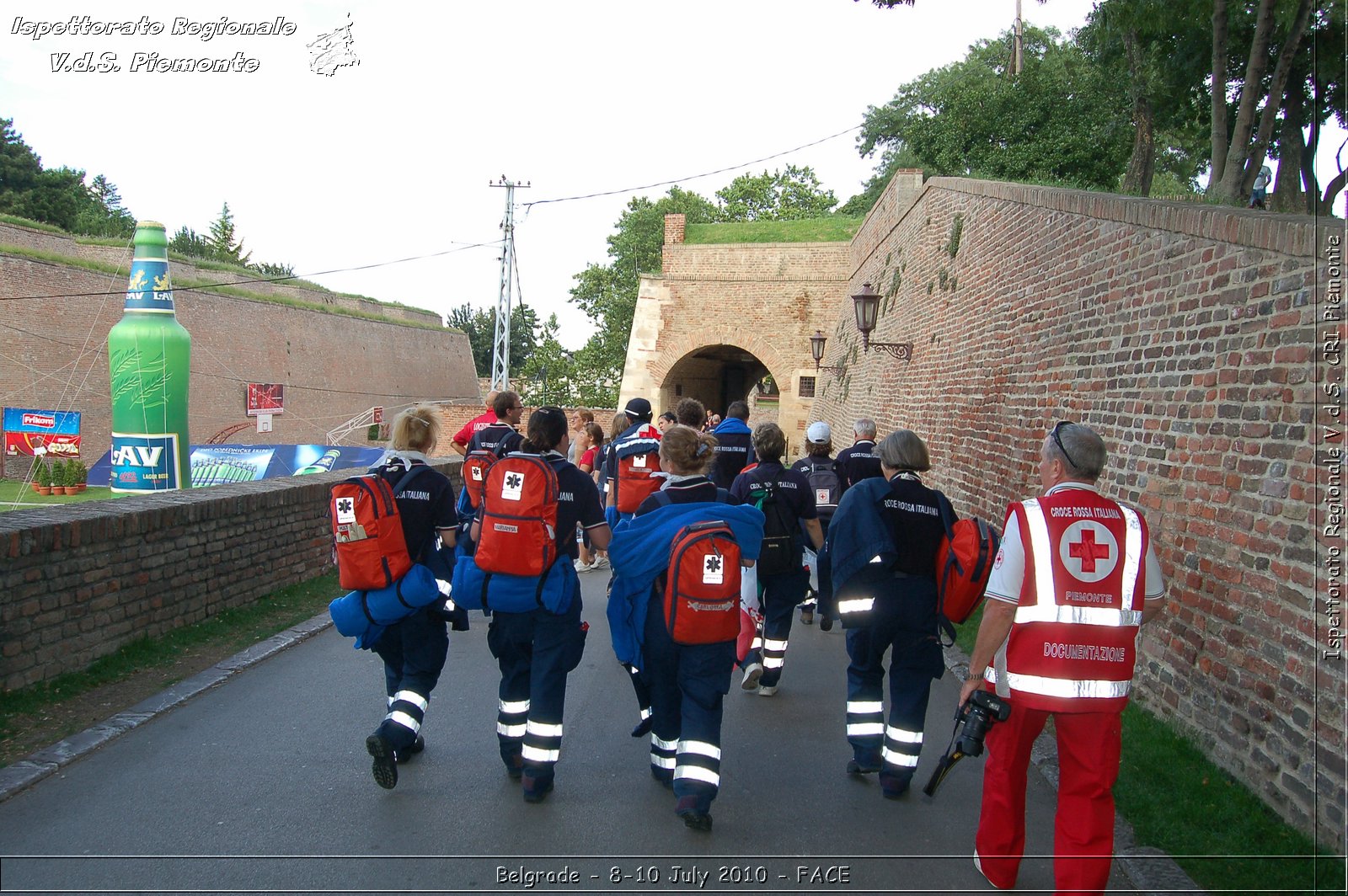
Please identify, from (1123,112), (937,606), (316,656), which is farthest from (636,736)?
(1123,112)

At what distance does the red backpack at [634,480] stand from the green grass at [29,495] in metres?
27.0

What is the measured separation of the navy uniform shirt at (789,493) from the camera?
617 cm

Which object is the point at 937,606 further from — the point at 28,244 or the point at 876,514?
the point at 28,244

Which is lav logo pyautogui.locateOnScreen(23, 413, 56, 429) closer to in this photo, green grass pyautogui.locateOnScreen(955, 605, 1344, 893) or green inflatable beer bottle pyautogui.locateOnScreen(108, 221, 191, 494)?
green inflatable beer bottle pyautogui.locateOnScreen(108, 221, 191, 494)

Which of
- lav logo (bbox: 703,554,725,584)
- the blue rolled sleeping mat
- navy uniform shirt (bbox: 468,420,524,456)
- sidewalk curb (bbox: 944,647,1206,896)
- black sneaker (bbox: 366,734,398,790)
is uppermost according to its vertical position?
navy uniform shirt (bbox: 468,420,524,456)

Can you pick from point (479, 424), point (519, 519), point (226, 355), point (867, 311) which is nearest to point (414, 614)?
point (519, 519)

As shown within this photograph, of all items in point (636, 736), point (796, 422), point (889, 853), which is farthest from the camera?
point (796, 422)

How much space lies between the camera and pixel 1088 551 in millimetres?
3354

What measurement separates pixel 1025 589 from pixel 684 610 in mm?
1463

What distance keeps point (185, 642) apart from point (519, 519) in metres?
3.94

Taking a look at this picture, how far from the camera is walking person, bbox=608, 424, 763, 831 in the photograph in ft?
13.4

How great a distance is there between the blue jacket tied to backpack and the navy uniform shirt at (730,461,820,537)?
1754 millimetres

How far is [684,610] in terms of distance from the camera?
4.06 m

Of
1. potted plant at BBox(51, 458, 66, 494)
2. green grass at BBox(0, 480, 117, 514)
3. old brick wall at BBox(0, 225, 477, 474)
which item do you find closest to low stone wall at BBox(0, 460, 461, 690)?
green grass at BBox(0, 480, 117, 514)
